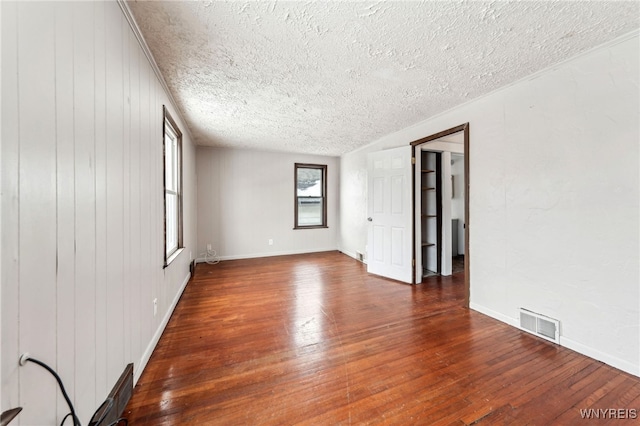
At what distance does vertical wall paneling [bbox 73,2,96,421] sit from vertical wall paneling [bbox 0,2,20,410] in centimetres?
30

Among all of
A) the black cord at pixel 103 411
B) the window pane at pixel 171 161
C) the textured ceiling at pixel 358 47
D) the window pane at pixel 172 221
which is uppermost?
the textured ceiling at pixel 358 47

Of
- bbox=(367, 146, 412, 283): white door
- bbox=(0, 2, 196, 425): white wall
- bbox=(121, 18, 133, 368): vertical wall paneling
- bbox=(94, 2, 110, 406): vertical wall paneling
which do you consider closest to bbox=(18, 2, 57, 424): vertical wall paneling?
bbox=(0, 2, 196, 425): white wall

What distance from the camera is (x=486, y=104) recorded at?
2490mm

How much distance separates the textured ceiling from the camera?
142 cm

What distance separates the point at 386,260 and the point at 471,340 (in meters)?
1.81

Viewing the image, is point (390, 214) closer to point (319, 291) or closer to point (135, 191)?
point (319, 291)

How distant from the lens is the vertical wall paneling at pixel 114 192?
1242mm

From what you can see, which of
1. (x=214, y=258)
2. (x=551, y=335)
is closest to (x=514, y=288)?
(x=551, y=335)

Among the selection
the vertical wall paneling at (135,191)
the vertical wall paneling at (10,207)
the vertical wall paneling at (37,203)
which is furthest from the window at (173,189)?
the vertical wall paneling at (10,207)

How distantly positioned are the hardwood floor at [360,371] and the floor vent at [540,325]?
81 millimetres

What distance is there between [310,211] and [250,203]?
4.53ft

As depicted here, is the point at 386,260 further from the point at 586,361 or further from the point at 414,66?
the point at 414,66

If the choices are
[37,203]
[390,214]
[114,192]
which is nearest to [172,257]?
[114,192]

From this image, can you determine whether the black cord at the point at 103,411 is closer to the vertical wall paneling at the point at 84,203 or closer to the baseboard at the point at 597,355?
the vertical wall paneling at the point at 84,203
